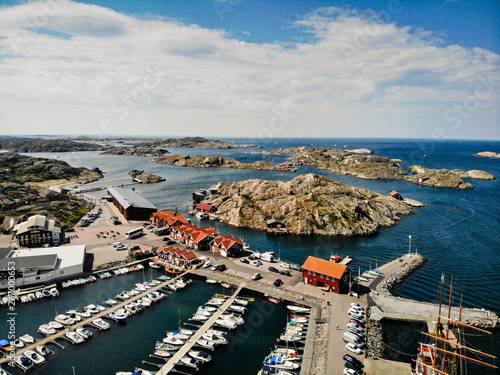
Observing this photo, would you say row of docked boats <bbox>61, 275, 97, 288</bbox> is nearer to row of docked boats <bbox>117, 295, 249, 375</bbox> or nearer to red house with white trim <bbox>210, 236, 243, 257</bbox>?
row of docked boats <bbox>117, 295, 249, 375</bbox>

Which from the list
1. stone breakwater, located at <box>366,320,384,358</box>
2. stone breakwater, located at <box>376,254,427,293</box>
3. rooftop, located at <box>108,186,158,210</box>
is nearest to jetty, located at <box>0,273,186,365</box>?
stone breakwater, located at <box>366,320,384,358</box>

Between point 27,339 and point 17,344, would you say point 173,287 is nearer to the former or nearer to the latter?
point 27,339

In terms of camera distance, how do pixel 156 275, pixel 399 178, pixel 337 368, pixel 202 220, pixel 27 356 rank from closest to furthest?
1. pixel 337 368
2. pixel 27 356
3. pixel 156 275
4. pixel 202 220
5. pixel 399 178

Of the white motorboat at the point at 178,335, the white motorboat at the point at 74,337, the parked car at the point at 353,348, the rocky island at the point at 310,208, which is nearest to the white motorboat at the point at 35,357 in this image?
the white motorboat at the point at 74,337

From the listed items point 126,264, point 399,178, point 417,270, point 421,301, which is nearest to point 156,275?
point 126,264

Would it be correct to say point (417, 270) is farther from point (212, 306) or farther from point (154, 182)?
point (154, 182)

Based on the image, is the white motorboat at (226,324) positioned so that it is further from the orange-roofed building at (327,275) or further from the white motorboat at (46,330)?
the white motorboat at (46,330)
